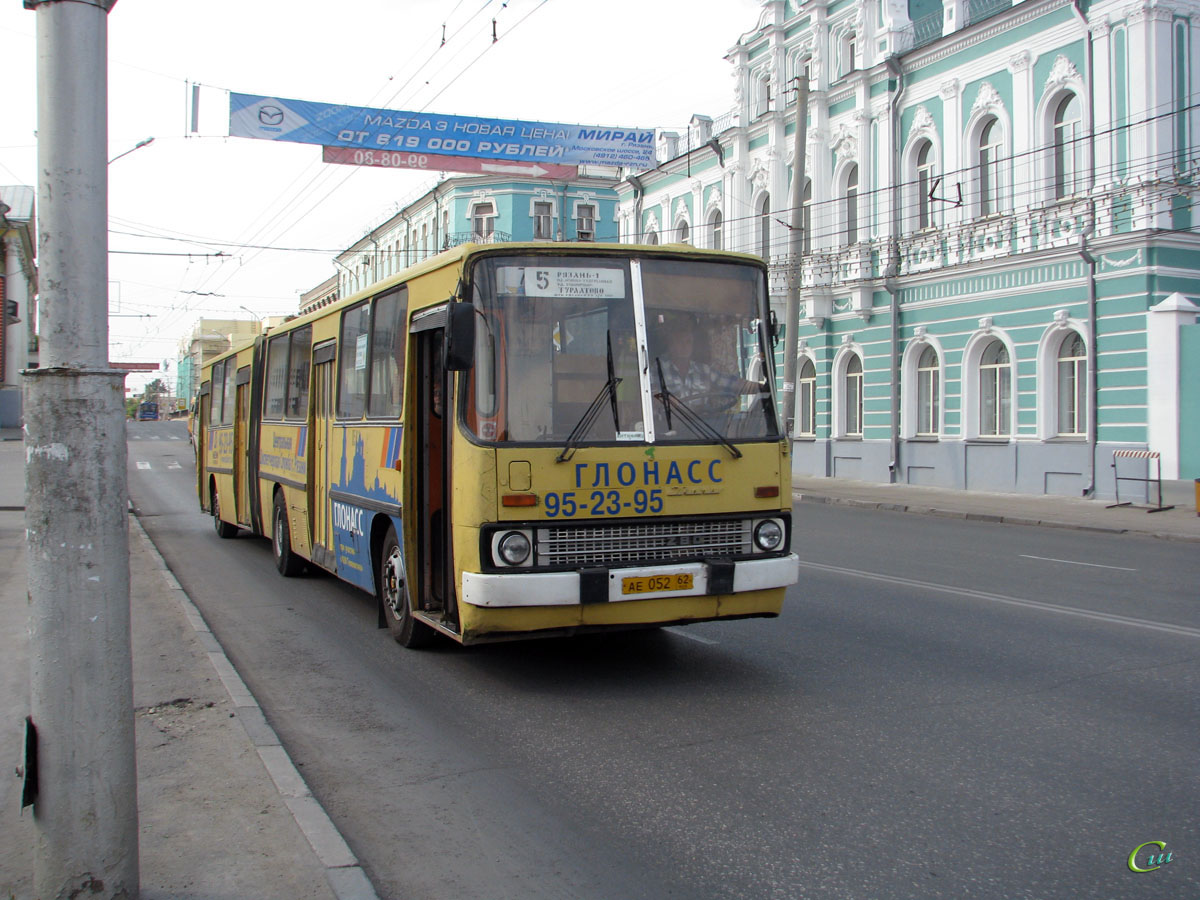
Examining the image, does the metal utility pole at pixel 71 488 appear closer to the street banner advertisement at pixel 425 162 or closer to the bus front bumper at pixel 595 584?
the bus front bumper at pixel 595 584

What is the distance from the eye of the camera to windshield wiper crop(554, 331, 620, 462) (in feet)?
21.1

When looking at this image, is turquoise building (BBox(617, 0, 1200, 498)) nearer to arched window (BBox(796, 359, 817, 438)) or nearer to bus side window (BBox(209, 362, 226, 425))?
arched window (BBox(796, 359, 817, 438))

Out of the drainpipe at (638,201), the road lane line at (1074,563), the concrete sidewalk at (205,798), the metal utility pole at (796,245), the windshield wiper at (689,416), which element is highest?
the drainpipe at (638,201)

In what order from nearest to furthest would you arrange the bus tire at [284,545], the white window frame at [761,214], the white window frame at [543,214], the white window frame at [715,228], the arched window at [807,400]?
the bus tire at [284,545] → the arched window at [807,400] → the white window frame at [761,214] → the white window frame at [715,228] → the white window frame at [543,214]

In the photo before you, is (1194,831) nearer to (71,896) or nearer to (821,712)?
(821,712)

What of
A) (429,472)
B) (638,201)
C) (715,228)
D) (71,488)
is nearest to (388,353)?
(429,472)

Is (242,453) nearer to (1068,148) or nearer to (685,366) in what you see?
(685,366)

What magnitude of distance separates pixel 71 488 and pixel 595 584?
3410mm

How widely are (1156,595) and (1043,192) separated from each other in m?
15.2

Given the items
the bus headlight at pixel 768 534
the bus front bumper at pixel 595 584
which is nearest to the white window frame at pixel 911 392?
the bus headlight at pixel 768 534

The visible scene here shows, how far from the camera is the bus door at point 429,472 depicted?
24.5ft

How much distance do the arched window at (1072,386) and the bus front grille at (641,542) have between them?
18.5 meters

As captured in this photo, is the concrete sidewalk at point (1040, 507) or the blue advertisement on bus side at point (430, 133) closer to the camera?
the concrete sidewalk at point (1040, 507)

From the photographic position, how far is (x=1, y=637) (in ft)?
27.1
